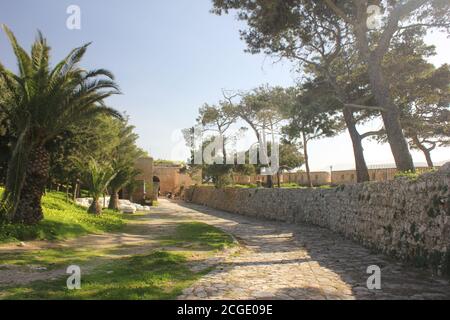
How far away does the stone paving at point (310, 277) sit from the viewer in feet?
21.0

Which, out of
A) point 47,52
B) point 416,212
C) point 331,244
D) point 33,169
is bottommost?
point 331,244

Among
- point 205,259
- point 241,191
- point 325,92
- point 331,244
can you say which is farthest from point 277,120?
point 205,259

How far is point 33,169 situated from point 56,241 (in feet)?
8.64

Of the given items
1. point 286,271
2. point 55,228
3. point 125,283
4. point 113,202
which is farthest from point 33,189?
point 113,202

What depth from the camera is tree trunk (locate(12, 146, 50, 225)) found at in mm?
13250

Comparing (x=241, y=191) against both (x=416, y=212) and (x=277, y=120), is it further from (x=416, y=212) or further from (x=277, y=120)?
(x=416, y=212)

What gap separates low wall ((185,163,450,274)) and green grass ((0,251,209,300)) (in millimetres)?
4398

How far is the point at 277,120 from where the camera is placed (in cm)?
3584

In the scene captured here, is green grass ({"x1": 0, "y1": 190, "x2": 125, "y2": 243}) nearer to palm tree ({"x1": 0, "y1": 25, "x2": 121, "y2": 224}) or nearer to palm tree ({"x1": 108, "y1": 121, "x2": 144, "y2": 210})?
palm tree ({"x1": 0, "y1": 25, "x2": 121, "y2": 224})

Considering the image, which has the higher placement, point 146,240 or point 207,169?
point 207,169

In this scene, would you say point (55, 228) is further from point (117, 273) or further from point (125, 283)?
point (125, 283)

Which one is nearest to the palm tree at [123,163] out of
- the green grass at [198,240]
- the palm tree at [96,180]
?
the palm tree at [96,180]

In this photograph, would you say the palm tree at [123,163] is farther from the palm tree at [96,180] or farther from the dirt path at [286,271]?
the dirt path at [286,271]

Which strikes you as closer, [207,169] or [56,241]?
[56,241]
